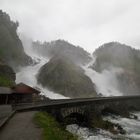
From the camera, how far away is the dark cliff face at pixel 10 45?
129875mm

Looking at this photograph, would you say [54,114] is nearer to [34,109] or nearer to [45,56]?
[34,109]

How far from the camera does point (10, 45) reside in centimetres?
13588

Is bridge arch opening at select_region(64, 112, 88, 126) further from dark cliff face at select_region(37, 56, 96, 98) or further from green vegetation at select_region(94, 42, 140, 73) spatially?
green vegetation at select_region(94, 42, 140, 73)

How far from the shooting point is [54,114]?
37812 millimetres

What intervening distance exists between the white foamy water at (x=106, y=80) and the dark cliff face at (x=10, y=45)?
46.4 metres

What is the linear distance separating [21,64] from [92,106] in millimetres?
94163

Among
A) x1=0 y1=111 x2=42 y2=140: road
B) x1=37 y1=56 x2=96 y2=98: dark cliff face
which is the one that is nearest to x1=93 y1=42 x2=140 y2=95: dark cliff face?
x1=37 y1=56 x2=96 y2=98: dark cliff face

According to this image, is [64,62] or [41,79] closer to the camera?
[41,79]

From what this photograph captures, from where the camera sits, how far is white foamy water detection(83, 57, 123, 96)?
14299cm

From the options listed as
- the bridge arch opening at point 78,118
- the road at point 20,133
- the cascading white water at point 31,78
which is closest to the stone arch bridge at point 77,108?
the bridge arch opening at point 78,118

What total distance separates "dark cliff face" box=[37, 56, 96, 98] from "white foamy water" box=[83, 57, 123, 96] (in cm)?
1609

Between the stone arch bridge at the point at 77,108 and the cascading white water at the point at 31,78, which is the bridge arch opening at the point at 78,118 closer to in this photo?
the stone arch bridge at the point at 77,108

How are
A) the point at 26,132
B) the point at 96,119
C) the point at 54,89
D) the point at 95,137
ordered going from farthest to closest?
1. the point at 54,89
2. the point at 96,119
3. the point at 95,137
4. the point at 26,132

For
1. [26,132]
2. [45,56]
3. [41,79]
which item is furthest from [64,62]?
[26,132]
